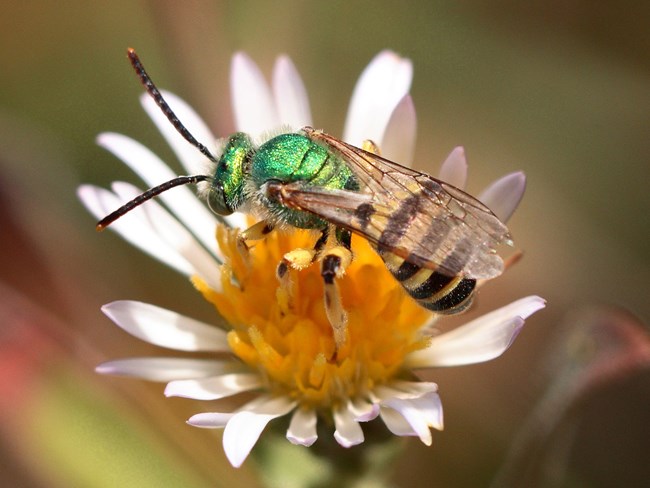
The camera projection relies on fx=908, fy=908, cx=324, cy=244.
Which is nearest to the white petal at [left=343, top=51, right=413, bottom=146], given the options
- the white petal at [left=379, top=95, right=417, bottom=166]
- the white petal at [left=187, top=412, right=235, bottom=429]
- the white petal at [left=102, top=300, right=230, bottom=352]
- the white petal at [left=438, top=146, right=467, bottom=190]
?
the white petal at [left=379, top=95, right=417, bottom=166]

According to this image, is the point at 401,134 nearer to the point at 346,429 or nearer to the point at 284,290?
the point at 284,290

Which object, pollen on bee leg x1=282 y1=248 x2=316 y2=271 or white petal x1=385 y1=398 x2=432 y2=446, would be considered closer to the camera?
white petal x1=385 y1=398 x2=432 y2=446

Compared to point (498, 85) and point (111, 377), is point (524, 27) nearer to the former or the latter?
point (498, 85)

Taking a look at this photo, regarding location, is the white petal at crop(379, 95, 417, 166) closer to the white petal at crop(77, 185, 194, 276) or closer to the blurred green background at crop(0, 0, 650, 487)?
the white petal at crop(77, 185, 194, 276)

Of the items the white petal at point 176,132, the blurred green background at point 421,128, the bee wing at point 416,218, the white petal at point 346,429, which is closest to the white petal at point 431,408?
the white petal at point 346,429

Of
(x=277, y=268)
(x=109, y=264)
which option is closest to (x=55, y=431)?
(x=277, y=268)

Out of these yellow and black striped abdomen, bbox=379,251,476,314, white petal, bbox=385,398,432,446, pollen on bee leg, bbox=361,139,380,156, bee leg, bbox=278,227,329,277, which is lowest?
white petal, bbox=385,398,432,446

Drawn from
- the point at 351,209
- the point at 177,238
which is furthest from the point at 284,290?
the point at 177,238
